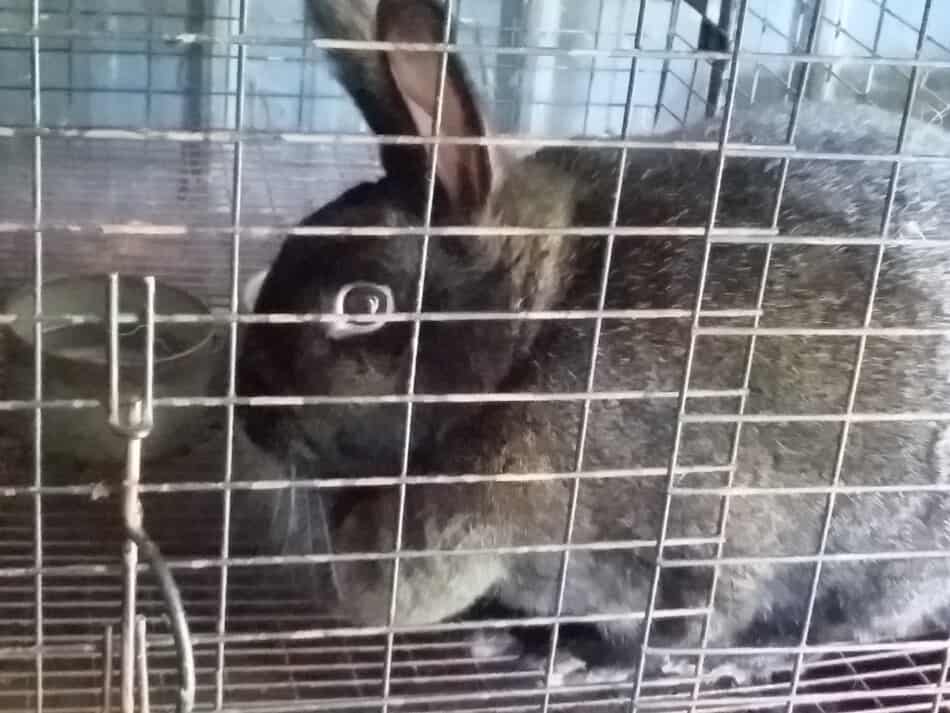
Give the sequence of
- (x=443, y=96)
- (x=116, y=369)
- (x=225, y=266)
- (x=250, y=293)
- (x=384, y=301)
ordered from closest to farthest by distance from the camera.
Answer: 1. (x=116, y=369)
2. (x=443, y=96)
3. (x=384, y=301)
4. (x=250, y=293)
5. (x=225, y=266)

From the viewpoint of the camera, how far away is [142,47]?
1979 millimetres

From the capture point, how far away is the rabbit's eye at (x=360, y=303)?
37.1 inches

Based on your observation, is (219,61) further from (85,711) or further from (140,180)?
(85,711)

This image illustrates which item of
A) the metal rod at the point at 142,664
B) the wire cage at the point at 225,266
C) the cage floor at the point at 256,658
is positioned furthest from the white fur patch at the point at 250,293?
the metal rod at the point at 142,664

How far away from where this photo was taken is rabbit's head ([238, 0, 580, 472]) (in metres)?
0.91

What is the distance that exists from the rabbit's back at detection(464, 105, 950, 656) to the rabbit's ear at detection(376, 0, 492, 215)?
0.14 metres

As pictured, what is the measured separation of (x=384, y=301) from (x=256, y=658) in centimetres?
29

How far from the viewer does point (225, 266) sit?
1700 millimetres

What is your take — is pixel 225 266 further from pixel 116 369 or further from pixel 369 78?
pixel 116 369

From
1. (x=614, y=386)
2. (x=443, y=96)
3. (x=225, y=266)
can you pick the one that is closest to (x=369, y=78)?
(x=443, y=96)

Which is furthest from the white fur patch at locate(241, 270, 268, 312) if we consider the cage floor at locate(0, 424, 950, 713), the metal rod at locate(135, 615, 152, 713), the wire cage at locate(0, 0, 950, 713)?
the metal rod at locate(135, 615, 152, 713)

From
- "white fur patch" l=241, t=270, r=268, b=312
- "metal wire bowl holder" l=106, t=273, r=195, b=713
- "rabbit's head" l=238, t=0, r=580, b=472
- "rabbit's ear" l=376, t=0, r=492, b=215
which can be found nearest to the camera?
"metal wire bowl holder" l=106, t=273, r=195, b=713

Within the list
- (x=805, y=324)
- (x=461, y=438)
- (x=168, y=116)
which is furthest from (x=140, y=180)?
(x=805, y=324)

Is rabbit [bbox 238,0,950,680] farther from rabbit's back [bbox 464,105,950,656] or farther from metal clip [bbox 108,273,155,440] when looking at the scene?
metal clip [bbox 108,273,155,440]
